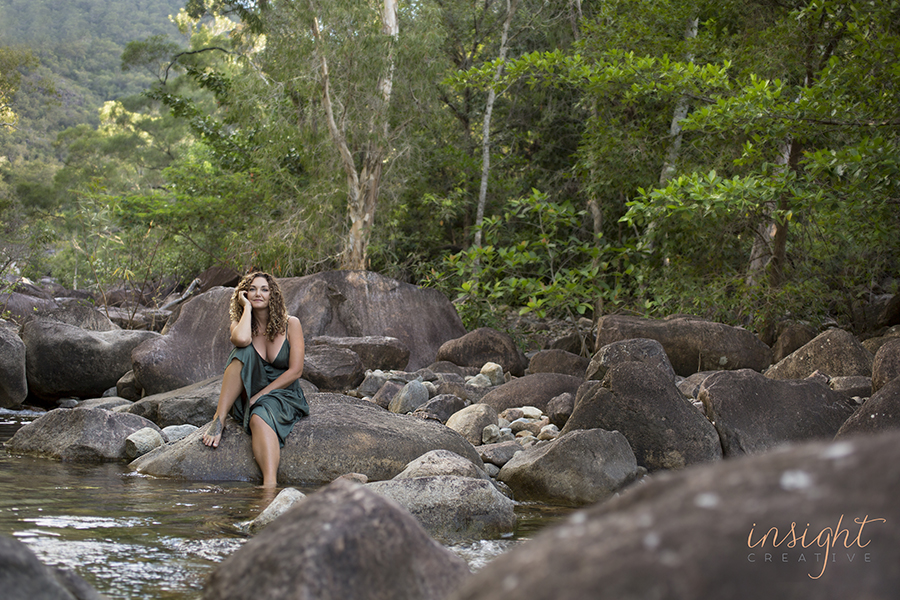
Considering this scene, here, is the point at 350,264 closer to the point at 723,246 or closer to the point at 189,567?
the point at 723,246

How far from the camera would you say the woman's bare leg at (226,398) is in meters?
5.25

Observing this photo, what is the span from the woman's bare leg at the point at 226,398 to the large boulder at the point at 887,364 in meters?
4.88

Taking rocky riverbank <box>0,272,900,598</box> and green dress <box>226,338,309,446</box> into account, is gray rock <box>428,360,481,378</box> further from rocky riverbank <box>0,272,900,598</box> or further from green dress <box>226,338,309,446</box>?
green dress <box>226,338,309,446</box>

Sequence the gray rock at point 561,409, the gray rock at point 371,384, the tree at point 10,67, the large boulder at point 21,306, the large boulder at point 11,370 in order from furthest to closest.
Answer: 1. the tree at point 10,67
2. the large boulder at point 21,306
3. the gray rock at point 371,384
4. the large boulder at point 11,370
5. the gray rock at point 561,409

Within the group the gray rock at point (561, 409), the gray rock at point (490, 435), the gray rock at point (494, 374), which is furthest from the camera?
the gray rock at point (494, 374)

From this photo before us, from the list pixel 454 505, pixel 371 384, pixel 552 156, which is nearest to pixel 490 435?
pixel 454 505

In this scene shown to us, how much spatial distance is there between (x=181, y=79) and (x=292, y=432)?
22317 millimetres

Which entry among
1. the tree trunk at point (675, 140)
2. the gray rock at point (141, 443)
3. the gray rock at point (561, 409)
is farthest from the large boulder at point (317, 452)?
the tree trunk at point (675, 140)

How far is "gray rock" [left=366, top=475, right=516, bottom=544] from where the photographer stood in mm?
3883

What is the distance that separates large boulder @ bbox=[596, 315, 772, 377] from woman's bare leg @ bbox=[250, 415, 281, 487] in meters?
4.98

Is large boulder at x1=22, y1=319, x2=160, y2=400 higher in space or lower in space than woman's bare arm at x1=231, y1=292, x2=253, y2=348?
lower

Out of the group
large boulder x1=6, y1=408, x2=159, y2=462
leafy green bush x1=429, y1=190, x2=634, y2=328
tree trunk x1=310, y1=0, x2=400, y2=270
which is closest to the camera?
large boulder x1=6, y1=408, x2=159, y2=462

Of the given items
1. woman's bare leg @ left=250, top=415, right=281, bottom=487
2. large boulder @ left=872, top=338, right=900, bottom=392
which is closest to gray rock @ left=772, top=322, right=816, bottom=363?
large boulder @ left=872, top=338, right=900, bottom=392

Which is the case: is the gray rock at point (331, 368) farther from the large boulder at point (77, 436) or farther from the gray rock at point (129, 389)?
the large boulder at point (77, 436)
